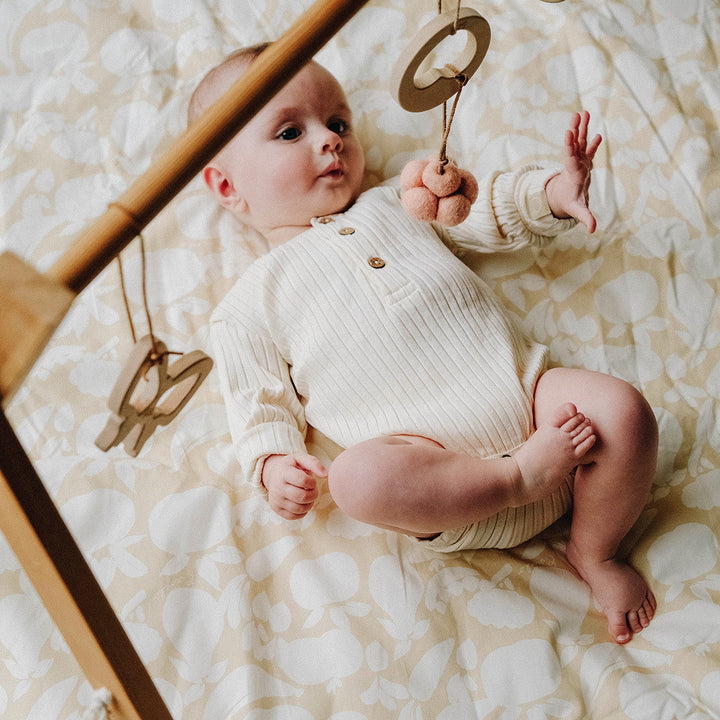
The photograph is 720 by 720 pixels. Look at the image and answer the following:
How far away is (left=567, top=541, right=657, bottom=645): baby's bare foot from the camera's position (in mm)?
884

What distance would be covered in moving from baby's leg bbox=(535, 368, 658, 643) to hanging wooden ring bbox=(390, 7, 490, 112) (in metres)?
0.39

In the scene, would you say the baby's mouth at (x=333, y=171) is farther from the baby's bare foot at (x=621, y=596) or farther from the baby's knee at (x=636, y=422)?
the baby's bare foot at (x=621, y=596)

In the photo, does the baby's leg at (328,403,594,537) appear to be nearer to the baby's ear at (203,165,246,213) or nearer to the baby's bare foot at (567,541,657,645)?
the baby's bare foot at (567,541,657,645)

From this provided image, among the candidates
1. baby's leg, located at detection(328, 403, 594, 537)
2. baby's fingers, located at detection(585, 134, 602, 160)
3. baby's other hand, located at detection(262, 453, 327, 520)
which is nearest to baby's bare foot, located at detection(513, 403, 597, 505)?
baby's leg, located at detection(328, 403, 594, 537)

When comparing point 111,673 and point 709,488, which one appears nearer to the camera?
point 111,673

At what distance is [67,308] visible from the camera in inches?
17.1

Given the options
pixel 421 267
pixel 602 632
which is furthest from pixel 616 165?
pixel 602 632

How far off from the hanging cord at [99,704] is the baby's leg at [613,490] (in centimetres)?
53

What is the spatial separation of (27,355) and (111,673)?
250 millimetres

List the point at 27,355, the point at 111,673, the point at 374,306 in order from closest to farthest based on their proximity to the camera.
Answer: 1. the point at 27,355
2. the point at 111,673
3. the point at 374,306

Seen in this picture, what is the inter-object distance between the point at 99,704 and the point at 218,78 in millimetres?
918

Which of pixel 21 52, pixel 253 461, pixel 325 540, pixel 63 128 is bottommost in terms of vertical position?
pixel 325 540

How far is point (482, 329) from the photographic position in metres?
1.04

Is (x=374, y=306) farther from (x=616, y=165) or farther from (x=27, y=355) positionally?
(x=27, y=355)
